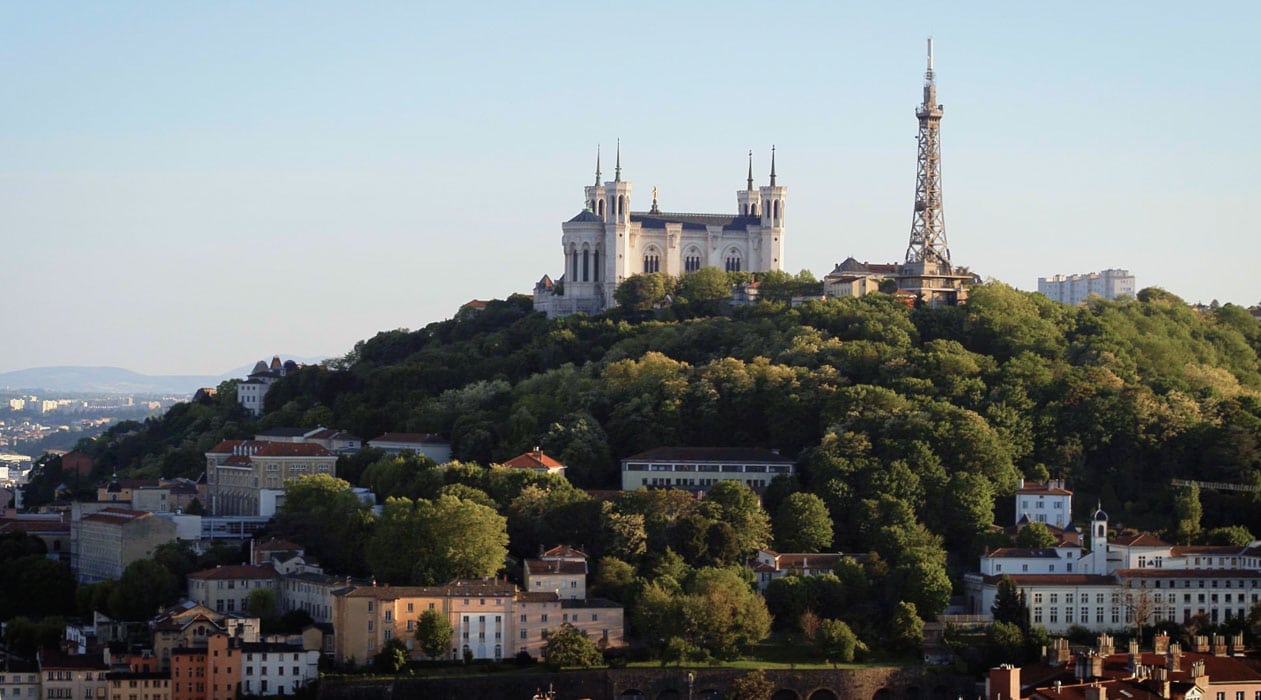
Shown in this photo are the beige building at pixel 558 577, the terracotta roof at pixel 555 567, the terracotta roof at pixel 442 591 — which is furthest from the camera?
the terracotta roof at pixel 555 567

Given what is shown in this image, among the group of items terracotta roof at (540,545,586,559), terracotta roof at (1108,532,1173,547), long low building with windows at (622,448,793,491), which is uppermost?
long low building with windows at (622,448,793,491)

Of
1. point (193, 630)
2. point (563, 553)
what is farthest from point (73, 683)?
point (563, 553)

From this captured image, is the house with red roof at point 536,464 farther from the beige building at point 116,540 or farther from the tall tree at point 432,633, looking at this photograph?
the tall tree at point 432,633

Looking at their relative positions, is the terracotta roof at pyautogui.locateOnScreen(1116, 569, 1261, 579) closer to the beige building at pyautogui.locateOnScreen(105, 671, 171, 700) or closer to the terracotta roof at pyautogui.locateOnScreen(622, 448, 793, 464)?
the terracotta roof at pyautogui.locateOnScreen(622, 448, 793, 464)

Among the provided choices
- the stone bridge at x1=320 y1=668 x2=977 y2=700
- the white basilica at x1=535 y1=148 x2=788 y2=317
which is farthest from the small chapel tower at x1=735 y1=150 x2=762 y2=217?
the stone bridge at x1=320 y1=668 x2=977 y2=700

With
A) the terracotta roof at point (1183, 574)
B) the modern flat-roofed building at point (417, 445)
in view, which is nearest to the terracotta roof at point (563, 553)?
the terracotta roof at point (1183, 574)

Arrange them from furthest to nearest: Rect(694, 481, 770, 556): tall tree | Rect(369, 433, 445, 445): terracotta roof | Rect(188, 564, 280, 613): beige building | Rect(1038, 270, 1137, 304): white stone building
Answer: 1. Rect(1038, 270, 1137, 304): white stone building
2. Rect(369, 433, 445, 445): terracotta roof
3. Rect(694, 481, 770, 556): tall tree
4. Rect(188, 564, 280, 613): beige building
